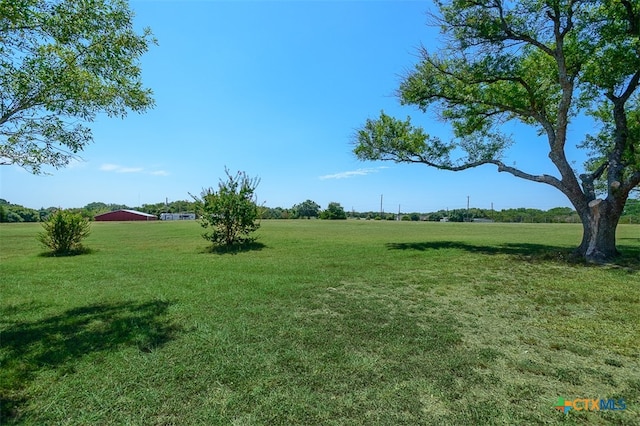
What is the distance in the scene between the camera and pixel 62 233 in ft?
39.5

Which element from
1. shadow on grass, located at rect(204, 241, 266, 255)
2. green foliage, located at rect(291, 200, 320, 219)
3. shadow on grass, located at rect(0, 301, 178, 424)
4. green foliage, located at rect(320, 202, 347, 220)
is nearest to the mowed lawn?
shadow on grass, located at rect(0, 301, 178, 424)

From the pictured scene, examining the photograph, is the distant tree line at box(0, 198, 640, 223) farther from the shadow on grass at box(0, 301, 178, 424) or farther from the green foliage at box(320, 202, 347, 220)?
the shadow on grass at box(0, 301, 178, 424)

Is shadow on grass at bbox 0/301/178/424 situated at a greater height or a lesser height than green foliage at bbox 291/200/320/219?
lesser

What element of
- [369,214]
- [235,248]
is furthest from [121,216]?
[235,248]

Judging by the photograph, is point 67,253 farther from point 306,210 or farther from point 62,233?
point 306,210

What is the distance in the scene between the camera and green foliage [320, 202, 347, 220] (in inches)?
2661

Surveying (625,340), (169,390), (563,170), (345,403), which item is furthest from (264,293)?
(563,170)

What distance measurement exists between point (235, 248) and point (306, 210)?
2647 inches

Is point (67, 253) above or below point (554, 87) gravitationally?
below

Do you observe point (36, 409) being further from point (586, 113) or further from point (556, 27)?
point (586, 113)

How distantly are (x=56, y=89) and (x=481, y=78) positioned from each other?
12.0 m

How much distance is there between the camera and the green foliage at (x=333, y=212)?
A: 222 feet

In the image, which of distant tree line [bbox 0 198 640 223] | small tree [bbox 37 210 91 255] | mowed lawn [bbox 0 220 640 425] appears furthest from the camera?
distant tree line [bbox 0 198 640 223]

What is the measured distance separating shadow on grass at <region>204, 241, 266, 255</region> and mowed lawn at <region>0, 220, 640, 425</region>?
5.35m
